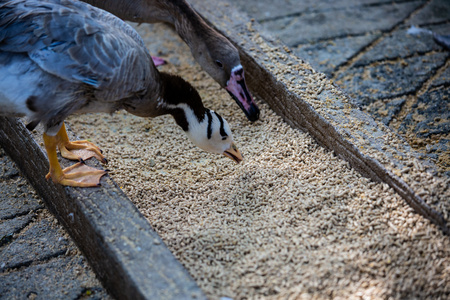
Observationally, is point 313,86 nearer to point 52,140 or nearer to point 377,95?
point 377,95

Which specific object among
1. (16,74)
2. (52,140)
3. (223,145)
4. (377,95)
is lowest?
(377,95)

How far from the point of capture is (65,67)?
2494 millimetres

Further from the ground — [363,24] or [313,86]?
[313,86]

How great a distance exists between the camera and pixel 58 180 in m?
2.67

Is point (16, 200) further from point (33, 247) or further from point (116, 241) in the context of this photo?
point (116, 241)

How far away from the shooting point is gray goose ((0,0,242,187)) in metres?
2.49

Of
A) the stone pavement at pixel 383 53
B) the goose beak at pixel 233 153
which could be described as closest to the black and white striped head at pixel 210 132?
the goose beak at pixel 233 153

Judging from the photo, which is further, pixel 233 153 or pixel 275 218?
pixel 233 153

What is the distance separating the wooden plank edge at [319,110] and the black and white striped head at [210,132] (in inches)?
23.4

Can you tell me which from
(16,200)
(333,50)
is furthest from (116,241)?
(333,50)

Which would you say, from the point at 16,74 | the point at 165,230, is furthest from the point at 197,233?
the point at 16,74

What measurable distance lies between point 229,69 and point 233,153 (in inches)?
25.5

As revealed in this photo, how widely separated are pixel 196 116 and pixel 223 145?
0.26 meters

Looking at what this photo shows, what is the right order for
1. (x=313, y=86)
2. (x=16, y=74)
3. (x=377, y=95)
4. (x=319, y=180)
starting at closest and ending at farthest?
1. (x=16, y=74)
2. (x=319, y=180)
3. (x=313, y=86)
4. (x=377, y=95)
